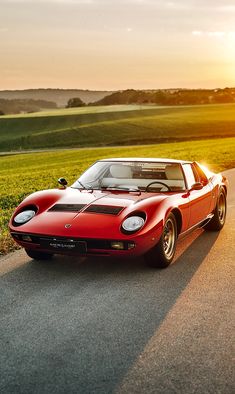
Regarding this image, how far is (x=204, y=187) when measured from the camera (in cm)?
855

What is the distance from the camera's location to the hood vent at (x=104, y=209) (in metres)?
6.66

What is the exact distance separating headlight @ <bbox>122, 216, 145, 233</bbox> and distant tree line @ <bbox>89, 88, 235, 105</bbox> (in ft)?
445

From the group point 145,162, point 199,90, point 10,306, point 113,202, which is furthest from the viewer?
point 199,90

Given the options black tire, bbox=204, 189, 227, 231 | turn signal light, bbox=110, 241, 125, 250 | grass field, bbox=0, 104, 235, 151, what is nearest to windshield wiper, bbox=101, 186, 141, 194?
turn signal light, bbox=110, 241, 125, 250

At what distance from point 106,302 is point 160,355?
139 centimetres

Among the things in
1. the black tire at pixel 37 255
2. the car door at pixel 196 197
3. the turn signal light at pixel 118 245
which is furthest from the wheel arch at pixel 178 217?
the black tire at pixel 37 255

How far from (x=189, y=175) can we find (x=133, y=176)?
0.81 m

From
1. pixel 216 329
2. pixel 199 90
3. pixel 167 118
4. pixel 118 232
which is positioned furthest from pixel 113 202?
pixel 199 90

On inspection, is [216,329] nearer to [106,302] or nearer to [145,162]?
[106,302]

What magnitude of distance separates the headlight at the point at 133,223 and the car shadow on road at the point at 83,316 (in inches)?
22.1

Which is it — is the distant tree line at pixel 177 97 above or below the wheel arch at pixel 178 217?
below

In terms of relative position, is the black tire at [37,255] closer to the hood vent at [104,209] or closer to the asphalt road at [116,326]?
the asphalt road at [116,326]

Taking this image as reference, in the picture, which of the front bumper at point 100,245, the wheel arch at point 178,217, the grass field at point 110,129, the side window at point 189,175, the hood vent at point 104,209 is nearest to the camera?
the front bumper at point 100,245

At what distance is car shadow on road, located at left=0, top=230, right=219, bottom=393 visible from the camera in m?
4.00
